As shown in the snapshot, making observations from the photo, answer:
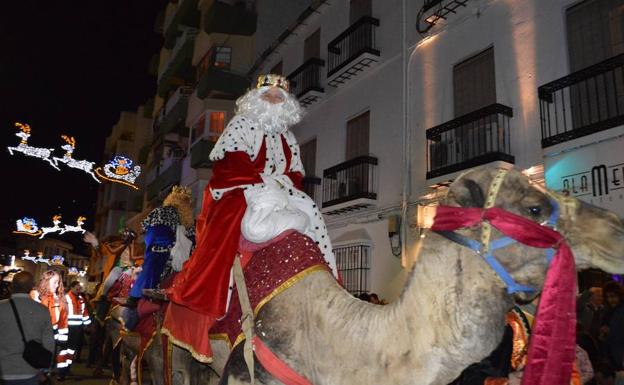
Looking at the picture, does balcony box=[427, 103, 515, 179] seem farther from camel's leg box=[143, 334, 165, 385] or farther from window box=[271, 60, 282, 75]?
window box=[271, 60, 282, 75]

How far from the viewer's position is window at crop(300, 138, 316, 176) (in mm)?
19312

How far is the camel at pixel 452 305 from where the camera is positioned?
217 cm

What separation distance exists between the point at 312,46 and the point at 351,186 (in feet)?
22.6

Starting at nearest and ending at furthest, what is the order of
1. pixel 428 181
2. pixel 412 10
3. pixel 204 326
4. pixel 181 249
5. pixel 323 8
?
1. pixel 204 326
2. pixel 181 249
3. pixel 428 181
4. pixel 412 10
5. pixel 323 8

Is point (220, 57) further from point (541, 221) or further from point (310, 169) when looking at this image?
point (541, 221)

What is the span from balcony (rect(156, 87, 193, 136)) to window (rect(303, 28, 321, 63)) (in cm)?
1174

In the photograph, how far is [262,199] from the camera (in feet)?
11.5

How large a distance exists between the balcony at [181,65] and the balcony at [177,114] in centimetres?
173

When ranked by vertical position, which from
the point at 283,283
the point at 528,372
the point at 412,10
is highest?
the point at 412,10

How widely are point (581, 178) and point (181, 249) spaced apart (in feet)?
27.8

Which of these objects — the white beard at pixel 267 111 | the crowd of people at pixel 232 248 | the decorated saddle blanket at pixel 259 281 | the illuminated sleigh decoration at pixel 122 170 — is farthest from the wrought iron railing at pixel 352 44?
the decorated saddle blanket at pixel 259 281

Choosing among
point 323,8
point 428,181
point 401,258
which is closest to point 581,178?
point 428,181

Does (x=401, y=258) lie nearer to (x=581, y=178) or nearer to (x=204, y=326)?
(x=581, y=178)

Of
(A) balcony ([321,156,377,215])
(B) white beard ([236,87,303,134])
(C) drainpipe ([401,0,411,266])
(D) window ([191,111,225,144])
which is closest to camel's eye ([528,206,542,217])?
(B) white beard ([236,87,303,134])
